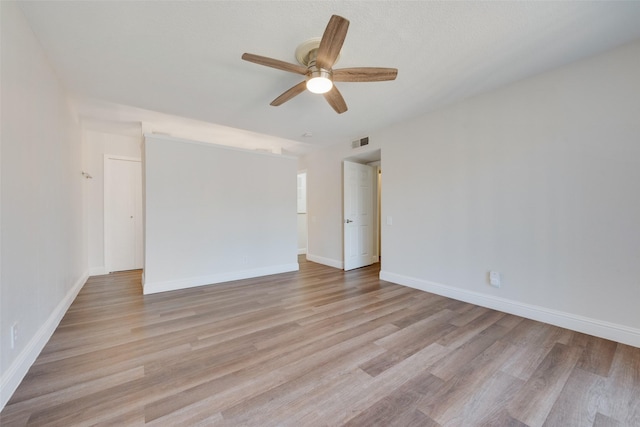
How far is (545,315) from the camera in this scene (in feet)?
8.29

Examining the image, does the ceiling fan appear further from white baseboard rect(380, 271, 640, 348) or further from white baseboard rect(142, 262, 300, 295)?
white baseboard rect(142, 262, 300, 295)

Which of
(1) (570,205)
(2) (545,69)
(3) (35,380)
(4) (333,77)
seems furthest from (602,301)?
(3) (35,380)

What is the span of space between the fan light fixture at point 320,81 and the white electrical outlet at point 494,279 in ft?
9.04

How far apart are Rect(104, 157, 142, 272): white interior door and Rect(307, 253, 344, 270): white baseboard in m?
3.53

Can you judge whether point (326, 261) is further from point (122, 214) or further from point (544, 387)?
point (122, 214)

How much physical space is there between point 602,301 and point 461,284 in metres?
1.21

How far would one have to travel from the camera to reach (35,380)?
65.4 inches


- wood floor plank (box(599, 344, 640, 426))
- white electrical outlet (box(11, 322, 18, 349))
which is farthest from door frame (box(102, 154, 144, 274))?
wood floor plank (box(599, 344, 640, 426))

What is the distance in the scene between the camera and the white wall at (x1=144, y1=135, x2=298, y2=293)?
3.58 m

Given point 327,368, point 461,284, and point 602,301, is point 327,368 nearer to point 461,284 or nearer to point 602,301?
point 461,284

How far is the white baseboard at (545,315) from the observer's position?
6.97ft

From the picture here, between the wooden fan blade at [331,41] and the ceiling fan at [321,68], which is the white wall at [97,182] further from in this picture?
the wooden fan blade at [331,41]

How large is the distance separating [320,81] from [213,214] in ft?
9.39

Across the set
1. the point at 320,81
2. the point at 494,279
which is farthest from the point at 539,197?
the point at 320,81
